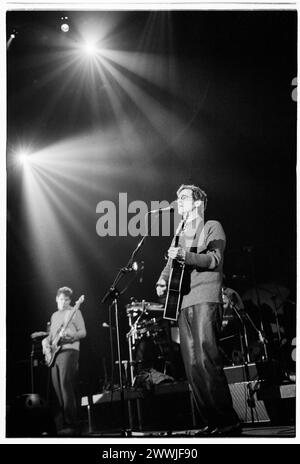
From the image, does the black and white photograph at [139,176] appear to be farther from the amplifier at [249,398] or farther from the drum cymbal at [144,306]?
the drum cymbal at [144,306]

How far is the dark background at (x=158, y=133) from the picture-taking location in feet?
13.1

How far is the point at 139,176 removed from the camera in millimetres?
4262

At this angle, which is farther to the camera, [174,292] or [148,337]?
[148,337]

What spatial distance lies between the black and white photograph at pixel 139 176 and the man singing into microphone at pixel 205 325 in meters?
0.20

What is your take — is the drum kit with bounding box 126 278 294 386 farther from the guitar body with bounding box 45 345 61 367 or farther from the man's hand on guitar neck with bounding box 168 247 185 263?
the man's hand on guitar neck with bounding box 168 247 185 263

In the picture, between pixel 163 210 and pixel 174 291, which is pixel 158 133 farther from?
pixel 174 291

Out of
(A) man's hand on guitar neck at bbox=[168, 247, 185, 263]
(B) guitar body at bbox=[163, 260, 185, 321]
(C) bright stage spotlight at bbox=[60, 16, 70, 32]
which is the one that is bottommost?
(B) guitar body at bbox=[163, 260, 185, 321]

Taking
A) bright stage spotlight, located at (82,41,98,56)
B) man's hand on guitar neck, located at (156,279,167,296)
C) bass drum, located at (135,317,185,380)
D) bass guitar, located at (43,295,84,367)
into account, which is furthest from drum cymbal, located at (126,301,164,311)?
bright stage spotlight, located at (82,41,98,56)

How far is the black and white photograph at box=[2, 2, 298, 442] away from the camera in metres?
3.94

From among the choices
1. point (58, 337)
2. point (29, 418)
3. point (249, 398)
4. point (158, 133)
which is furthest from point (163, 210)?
point (29, 418)

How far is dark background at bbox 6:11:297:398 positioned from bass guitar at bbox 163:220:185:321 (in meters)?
0.55

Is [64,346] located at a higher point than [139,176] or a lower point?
lower

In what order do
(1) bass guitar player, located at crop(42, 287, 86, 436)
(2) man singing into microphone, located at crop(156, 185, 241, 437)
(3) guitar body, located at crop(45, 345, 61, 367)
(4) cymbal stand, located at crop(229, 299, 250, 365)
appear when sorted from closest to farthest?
(2) man singing into microphone, located at crop(156, 185, 241, 437) < (1) bass guitar player, located at crop(42, 287, 86, 436) < (3) guitar body, located at crop(45, 345, 61, 367) < (4) cymbal stand, located at crop(229, 299, 250, 365)

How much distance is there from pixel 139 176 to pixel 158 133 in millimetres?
418
